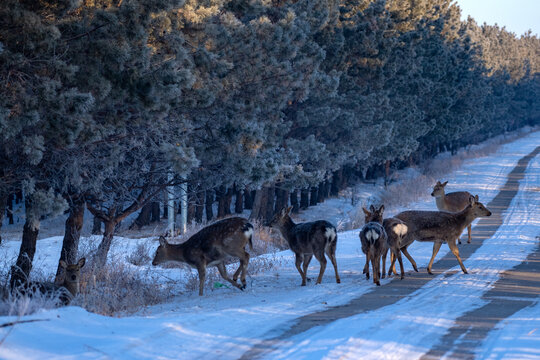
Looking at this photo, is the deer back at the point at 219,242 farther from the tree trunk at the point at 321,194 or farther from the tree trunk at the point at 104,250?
the tree trunk at the point at 321,194

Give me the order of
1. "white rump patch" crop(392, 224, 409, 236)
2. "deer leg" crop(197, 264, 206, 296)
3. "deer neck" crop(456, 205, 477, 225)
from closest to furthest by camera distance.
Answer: "deer leg" crop(197, 264, 206, 296) < "white rump patch" crop(392, 224, 409, 236) < "deer neck" crop(456, 205, 477, 225)

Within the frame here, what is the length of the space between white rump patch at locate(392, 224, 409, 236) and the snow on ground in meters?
1.37

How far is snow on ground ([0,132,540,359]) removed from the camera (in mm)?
7820

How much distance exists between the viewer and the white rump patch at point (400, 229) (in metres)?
15.5

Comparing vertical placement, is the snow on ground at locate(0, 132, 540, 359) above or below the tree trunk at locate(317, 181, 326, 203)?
above

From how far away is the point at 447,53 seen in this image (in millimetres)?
56656

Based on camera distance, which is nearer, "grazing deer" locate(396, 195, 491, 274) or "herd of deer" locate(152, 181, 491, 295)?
"herd of deer" locate(152, 181, 491, 295)

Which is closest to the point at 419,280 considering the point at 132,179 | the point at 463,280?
the point at 463,280

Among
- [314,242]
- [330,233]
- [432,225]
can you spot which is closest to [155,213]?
[432,225]

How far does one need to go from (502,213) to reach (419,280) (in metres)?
18.2

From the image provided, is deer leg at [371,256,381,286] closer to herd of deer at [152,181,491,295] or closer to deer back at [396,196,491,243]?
herd of deer at [152,181,491,295]

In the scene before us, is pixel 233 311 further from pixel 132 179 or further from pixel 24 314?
pixel 132 179

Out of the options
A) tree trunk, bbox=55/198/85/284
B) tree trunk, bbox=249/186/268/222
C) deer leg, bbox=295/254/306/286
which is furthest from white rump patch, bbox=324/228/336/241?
tree trunk, bbox=249/186/268/222

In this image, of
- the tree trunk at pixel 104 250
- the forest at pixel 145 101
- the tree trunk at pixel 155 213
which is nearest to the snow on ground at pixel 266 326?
the tree trunk at pixel 104 250
